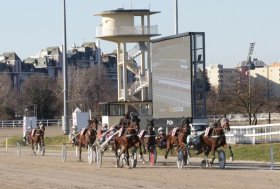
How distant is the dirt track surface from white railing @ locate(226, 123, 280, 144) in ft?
26.2

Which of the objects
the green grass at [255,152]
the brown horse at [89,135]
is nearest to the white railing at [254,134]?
the green grass at [255,152]

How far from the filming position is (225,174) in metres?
A: 27.5

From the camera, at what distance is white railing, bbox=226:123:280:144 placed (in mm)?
42250

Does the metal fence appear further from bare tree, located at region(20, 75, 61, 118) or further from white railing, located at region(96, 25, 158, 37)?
white railing, located at region(96, 25, 158, 37)

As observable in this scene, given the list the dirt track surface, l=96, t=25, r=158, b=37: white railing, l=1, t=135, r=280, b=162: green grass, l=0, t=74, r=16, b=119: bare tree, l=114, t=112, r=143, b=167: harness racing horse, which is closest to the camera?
the dirt track surface

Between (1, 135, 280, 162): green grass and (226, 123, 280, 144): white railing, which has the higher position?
(226, 123, 280, 144): white railing

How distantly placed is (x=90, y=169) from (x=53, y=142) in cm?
3370

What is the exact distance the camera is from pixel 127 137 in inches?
1243

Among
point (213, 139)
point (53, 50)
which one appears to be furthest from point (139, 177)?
point (53, 50)

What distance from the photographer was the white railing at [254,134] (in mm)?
A: 42250

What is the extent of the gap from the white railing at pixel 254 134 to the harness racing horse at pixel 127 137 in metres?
11.8

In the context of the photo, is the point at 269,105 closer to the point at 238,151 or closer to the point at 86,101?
the point at 238,151

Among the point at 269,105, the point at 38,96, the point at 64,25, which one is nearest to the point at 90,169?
the point at 64,25

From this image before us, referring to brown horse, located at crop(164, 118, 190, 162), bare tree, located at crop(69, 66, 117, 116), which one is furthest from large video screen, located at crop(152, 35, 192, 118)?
bare tree, located at crop(69, 66, 117, 116)
